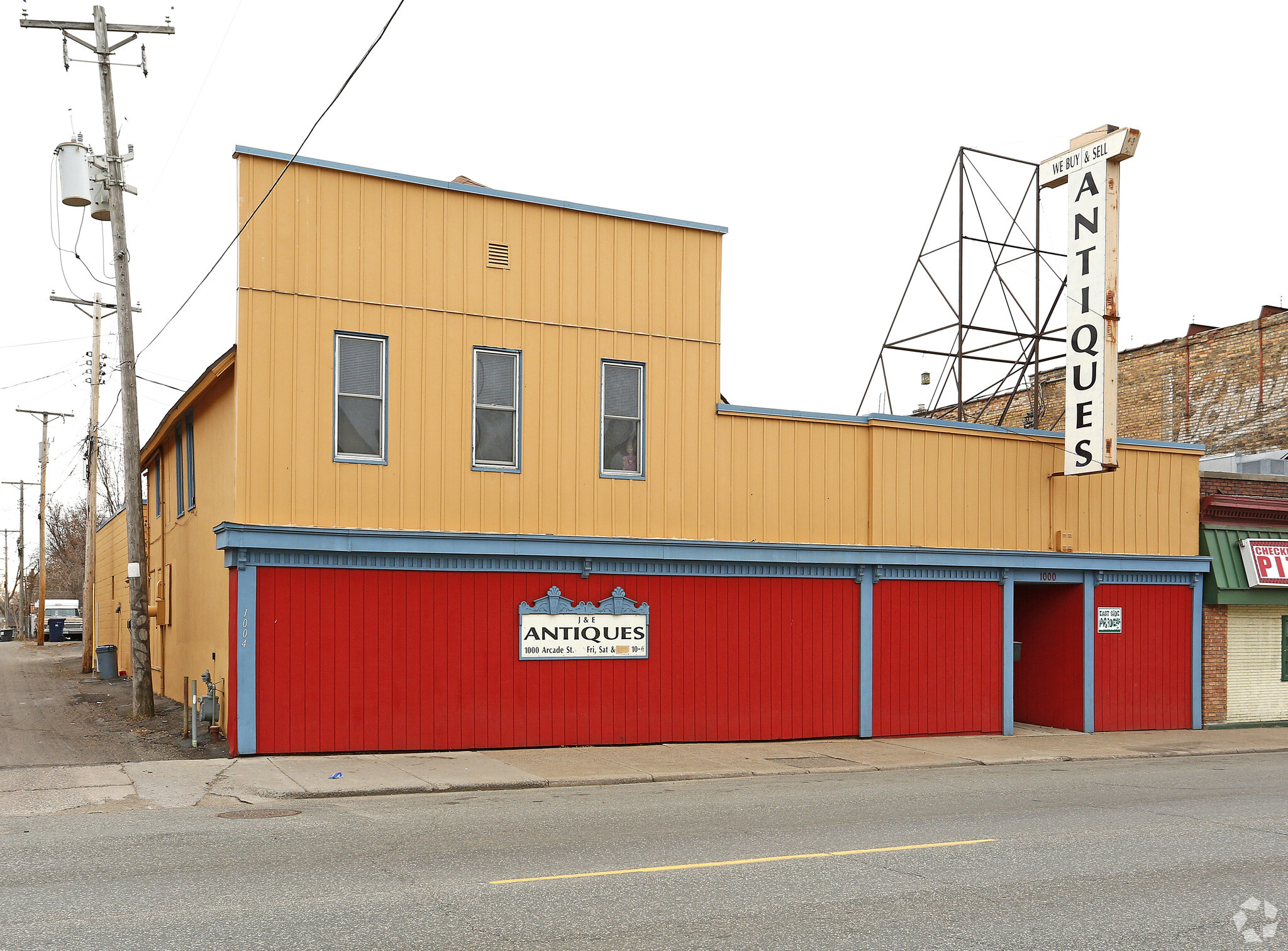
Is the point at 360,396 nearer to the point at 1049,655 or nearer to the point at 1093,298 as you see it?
the point at 1093,298

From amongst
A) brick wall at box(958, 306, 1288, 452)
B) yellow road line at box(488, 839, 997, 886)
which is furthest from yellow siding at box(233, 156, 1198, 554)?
brick wall at box(958, 306, 1288, 452)

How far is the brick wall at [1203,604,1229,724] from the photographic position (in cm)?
2100

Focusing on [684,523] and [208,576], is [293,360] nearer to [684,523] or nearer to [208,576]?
[208,576]

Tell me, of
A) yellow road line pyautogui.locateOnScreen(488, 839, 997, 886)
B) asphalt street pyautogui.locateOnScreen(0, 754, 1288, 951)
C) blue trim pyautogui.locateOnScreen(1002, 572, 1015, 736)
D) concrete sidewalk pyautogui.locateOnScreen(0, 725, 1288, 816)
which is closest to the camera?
asphalt street pyautogui.locateOnScreen(0, 754, 1288, 951)

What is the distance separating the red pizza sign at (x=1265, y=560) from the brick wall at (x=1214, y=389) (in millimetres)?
6073

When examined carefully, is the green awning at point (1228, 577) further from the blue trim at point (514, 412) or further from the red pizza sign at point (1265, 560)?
the blue trim at point (514, 412)

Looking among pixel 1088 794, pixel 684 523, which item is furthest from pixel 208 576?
pixel 1088 794

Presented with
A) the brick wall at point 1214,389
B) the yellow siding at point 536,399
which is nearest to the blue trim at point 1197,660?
the yellow siding at point 536,399

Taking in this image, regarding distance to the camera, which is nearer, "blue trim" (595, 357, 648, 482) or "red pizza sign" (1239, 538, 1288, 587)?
"blue trim" (595, 357, 648, 482)

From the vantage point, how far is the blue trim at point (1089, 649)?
1984 centimetres

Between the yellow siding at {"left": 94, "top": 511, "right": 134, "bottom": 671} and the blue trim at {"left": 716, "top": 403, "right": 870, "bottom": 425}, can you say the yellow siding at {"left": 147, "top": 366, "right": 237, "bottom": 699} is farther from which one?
the blue trim at {"left": 716, "top": 403, "right": 870, "bottom": 425}

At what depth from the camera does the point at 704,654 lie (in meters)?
17.0

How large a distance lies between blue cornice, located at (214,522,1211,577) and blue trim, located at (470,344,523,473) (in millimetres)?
962

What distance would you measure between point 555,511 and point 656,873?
329 inches
